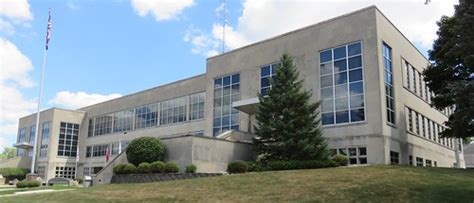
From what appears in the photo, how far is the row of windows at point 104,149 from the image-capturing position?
57412 millimetres

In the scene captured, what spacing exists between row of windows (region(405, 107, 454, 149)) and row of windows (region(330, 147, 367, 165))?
6.68m

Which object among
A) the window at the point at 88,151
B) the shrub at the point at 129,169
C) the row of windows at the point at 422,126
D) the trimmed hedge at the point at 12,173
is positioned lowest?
the trimmed hedge at the point at 12,173

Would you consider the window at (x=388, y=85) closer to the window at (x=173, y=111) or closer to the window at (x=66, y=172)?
the window at (x=173, y=111)

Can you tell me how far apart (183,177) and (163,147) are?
4.62 metres

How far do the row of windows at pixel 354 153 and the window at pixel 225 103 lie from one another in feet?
34.9

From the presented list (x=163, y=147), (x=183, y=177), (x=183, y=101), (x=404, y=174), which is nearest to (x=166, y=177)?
(x=183, y=177)

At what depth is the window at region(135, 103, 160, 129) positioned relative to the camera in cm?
5347

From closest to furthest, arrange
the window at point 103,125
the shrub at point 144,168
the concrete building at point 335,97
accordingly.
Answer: the shrub at point 144,168
the concrete building at point 335,97
the window at point 103,125

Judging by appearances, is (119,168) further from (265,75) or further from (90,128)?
(90,128)

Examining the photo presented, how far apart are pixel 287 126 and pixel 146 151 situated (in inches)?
355

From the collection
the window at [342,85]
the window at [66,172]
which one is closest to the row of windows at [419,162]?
the window at [342,85]

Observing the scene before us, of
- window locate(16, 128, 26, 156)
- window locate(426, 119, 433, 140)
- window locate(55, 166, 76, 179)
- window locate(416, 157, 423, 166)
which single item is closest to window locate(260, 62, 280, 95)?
window locate(416, 157, 423, 166)

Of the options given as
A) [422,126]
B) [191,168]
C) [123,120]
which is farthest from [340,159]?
[123,120]

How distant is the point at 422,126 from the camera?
40.2 m
